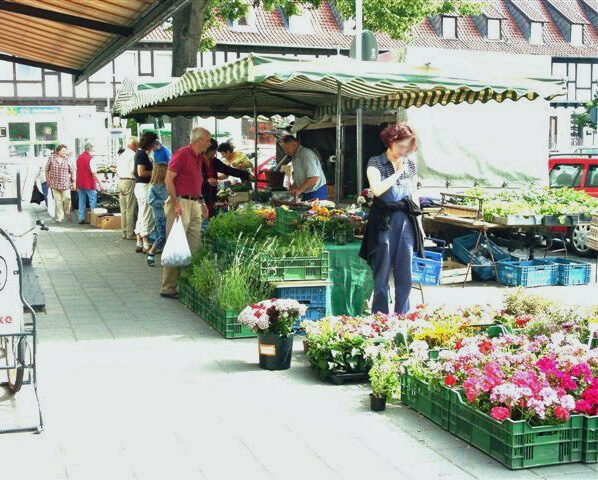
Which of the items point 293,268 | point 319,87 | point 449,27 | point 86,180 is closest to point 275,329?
point 293,268

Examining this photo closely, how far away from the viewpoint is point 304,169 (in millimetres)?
11953

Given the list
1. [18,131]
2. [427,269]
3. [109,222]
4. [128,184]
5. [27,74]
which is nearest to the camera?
[427,269]

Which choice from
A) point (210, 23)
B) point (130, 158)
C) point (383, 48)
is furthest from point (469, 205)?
point (383, 48)

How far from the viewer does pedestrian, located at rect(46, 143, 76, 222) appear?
69.4ft

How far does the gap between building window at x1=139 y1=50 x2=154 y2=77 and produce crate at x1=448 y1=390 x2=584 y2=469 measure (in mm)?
45578

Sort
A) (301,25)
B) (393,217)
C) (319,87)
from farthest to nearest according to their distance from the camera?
(301,25) < (319,87) < (393,217)

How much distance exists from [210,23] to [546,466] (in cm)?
1986

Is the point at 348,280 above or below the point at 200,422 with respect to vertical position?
above

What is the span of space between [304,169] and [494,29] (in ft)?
157

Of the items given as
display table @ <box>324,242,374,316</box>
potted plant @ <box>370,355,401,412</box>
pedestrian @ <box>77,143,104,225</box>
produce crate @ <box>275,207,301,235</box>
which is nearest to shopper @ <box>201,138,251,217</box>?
produce crate @ <box>275,207,301,235</box>

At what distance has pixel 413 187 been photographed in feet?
26.8

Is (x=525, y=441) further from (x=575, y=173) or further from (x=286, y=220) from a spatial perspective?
(x=575, y=173)

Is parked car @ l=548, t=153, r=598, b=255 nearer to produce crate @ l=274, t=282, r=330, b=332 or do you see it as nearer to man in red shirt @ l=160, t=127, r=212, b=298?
man in red shirt @ l=160, t=127, r=212, b=298

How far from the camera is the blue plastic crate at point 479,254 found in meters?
12.5
